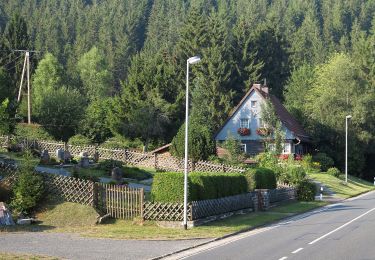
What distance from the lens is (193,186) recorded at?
2802cm

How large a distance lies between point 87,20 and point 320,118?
82.9 metres

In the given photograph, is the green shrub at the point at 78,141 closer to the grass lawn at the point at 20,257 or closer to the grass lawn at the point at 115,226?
the grass lawn at the point at 115,226

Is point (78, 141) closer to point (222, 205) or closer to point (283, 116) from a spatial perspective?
point (283, 116)

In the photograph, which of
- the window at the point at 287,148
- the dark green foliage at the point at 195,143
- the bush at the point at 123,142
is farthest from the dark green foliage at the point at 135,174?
the window at the point at 287,148

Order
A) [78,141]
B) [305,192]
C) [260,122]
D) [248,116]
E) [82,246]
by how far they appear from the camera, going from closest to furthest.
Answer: [82,246]
[305,192]
[78,141]
[260,122]
[248,116]

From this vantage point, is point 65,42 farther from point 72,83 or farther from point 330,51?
point 330,51

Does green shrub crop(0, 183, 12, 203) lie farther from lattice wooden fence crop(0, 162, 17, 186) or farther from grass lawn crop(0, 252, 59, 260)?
grass lawn crop(0, 252, 59, 260)

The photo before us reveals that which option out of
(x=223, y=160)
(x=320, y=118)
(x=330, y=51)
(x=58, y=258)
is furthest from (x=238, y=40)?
(x=58, y=258)

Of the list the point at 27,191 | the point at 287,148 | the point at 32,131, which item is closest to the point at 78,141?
the point at 32,131

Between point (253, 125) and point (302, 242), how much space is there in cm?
5482

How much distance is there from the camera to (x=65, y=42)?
139875 mm

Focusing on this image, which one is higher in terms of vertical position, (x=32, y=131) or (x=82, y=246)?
(x=32, y=131)

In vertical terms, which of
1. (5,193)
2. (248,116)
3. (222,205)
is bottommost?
(222,205)

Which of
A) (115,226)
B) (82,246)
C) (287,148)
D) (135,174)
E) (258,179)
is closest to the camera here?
(82,246)
